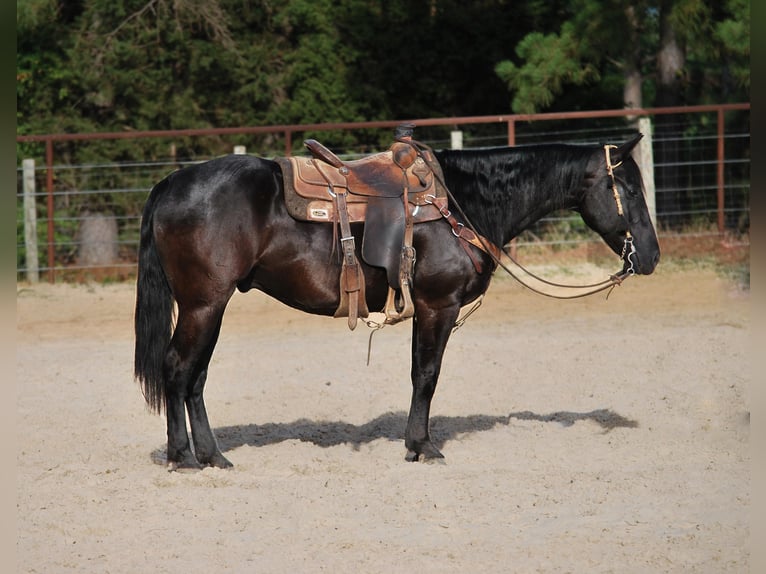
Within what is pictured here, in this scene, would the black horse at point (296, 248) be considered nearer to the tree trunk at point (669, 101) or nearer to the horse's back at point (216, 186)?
the horse's back at point (216, 186)

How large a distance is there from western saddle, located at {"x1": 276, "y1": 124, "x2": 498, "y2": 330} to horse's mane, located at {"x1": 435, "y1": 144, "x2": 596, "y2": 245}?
15 centimetres

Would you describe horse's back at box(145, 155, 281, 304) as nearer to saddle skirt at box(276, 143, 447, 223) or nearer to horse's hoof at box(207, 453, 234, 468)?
saddle skirt at box(276, 143, 447, 223)

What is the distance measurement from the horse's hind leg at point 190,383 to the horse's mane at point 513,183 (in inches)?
57.6

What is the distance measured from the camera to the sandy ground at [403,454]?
4.04 m

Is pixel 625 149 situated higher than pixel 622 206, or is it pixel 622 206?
pixel 625 149

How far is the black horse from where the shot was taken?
4.99 meters

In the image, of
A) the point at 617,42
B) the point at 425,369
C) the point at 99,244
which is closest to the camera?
the point at 425,369

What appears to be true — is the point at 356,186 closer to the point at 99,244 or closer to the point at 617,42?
the point at 617,42

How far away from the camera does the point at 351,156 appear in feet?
44.1

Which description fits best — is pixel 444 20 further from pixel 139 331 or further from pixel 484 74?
pixel 139 331

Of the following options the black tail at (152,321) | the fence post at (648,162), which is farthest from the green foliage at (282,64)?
the black tail at (152,321)

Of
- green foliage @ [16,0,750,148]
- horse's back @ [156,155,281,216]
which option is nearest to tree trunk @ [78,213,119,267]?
green foliage @ [16,0,750,148]

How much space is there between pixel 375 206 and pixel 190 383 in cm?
135

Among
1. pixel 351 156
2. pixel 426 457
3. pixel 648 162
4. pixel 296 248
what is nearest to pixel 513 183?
pixel 296 248
